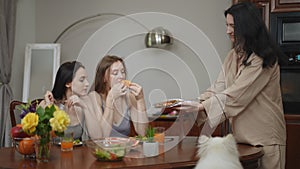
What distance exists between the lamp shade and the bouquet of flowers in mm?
Result: 2452

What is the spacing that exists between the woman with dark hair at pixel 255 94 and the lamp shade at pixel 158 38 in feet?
6.29

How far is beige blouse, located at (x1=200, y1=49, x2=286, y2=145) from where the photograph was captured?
2346 millimetres

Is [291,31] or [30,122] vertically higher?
[291,31]

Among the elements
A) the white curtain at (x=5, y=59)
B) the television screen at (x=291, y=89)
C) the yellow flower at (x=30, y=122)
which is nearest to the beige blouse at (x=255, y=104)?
the yellow flower at (x=30, y=122)

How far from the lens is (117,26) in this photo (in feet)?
15.2

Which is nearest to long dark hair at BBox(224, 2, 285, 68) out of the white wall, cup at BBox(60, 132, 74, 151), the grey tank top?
the grey tank top

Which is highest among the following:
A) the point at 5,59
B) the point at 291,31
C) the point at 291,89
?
the point at 291,31

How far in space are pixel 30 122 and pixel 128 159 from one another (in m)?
0.48

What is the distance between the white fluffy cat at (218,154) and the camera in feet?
5.04

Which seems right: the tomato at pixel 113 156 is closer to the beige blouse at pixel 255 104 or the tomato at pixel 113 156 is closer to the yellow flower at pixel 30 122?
the yellow flower at pixel 30 122

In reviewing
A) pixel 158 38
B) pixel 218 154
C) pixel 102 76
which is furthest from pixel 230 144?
pixel 158 38

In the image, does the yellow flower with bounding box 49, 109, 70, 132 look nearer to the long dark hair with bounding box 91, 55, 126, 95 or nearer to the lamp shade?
the long dark hair with bounding box 91, 55, 126, 95

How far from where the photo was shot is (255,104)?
93.5 inches

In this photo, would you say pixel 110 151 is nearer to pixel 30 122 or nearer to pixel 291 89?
pixel 30 122
